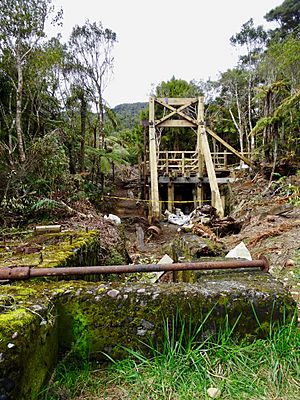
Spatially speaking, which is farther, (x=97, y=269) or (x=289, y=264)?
(x=289, y=264)

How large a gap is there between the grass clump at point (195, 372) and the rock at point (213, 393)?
0.02m

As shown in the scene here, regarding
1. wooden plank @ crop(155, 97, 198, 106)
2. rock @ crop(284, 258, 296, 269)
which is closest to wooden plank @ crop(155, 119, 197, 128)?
wooden plank @ crop(155, 97, 198, 106)

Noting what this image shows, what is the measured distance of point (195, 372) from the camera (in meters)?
1.44

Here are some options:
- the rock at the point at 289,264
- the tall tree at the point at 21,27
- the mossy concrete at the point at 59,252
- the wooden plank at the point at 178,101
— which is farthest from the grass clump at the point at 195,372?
the wooden plank at the point at 178,101

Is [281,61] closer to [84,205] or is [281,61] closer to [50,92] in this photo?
[50,92]

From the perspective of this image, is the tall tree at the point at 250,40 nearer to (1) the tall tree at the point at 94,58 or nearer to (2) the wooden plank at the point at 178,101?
(2) the wooden plank at the point at 178,101

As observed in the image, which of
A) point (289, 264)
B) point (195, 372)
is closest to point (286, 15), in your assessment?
point (289, 264)

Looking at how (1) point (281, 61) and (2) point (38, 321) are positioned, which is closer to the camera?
(2) point (38, 321)

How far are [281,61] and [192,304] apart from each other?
18512 mm

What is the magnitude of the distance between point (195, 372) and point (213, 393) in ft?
0.50

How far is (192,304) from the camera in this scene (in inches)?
64.9

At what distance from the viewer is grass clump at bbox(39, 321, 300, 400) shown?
1.34 metres

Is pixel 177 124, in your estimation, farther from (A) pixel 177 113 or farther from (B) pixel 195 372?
(B) pixel 195 372

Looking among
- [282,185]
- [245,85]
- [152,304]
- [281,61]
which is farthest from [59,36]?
[245,85]
